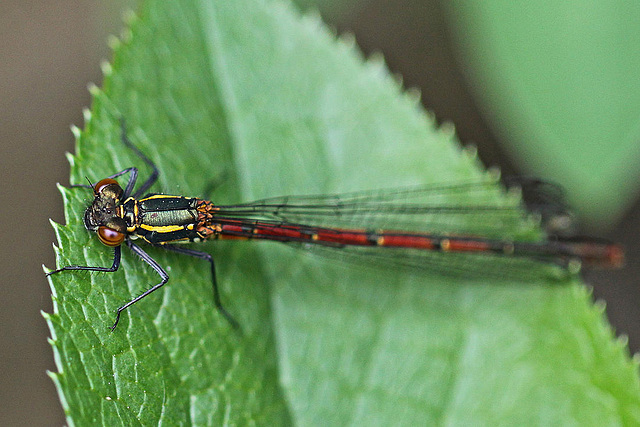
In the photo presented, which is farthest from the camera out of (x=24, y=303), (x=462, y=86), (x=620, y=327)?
(x=462, y=86)

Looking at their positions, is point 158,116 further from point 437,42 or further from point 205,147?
point 437,42

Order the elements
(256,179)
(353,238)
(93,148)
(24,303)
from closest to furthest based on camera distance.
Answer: (93,148) → (256,179) → (353,238) → (24,303)

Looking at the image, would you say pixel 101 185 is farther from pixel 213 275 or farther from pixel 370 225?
pixel 370 225

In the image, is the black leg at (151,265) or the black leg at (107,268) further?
the black leg at (151,265)

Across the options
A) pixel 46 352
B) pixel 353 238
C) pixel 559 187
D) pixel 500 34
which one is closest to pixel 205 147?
pixel 353 238

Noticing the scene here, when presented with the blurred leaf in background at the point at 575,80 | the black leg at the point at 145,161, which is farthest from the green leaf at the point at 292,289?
the blurred leaf in background at the point at 575,80

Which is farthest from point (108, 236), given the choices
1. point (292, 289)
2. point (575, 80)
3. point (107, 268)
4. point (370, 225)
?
point (575, 80)

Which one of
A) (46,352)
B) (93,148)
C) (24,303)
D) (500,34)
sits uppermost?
(500,34)

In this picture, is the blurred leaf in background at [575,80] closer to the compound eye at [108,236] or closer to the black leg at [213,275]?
the black leg at [213,275]
